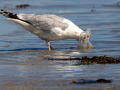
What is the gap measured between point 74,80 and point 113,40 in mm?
5815

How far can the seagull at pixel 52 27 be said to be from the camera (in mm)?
10516

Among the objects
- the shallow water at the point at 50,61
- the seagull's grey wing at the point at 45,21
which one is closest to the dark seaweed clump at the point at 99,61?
the shallow water at the point at 50,61

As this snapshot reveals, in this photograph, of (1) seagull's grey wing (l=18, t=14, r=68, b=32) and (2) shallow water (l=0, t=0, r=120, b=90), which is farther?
(1) seagull's grey wing (l=18, t=14, r=68, b=32)

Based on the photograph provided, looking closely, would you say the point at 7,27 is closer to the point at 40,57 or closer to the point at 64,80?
the point at 40,57

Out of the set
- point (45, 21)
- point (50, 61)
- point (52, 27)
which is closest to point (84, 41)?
point (52, 27)

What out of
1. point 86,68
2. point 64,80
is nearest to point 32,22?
point 86,68

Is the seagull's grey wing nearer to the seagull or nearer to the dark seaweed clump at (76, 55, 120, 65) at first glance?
the seagull

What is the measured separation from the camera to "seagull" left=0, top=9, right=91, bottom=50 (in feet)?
34.5

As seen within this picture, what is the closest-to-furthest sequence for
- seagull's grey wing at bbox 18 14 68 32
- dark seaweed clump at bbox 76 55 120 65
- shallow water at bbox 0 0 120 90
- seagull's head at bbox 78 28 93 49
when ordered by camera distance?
shallow water at bbox 0 0 120 90, dark seaweed clump at bbox 76 55 120 65, seagull's grey wing at bbox 18 14 68 32, seagull's head at bbox 78 28 93 49

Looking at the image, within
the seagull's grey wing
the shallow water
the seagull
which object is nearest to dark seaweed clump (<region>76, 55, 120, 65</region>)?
the shallow water

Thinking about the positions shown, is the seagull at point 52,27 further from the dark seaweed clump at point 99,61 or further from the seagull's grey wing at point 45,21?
the dark seaweed clump at point 99,61

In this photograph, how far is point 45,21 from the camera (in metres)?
10.7

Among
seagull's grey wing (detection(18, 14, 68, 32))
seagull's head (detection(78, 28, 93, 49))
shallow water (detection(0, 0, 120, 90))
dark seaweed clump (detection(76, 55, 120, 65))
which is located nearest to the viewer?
shallow water (detection(0, 0, 120, 90))

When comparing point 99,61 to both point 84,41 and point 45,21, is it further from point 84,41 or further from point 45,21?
point 45,21
